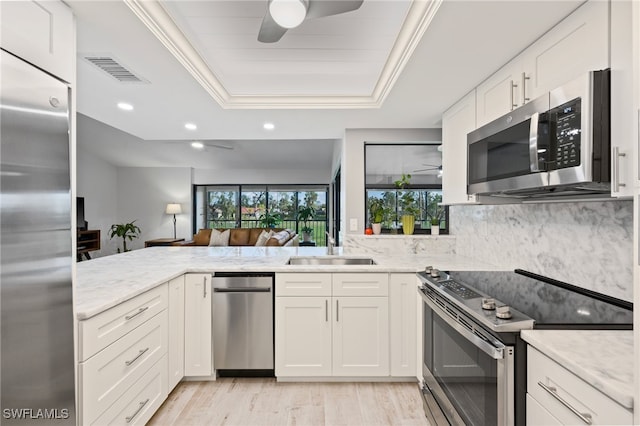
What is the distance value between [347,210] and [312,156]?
449 cm

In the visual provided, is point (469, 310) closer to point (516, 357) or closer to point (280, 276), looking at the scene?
point (516, 357)

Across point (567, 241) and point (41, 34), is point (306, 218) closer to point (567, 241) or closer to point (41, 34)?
point (567, 241)

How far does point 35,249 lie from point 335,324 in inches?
71.6

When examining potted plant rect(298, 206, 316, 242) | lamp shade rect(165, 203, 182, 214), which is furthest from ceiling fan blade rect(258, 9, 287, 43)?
lamp shade rect(165, 203, 182, 214)

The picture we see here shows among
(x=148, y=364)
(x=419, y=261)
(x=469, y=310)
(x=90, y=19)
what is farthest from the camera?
(x=419, y=261)

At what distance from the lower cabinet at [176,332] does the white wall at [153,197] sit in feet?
21.3

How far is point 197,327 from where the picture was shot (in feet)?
7.90

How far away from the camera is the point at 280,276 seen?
242cm

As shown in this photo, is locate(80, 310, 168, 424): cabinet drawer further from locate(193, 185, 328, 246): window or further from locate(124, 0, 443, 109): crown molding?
locate(193, 185, 328, 246): window

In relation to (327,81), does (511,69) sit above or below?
below

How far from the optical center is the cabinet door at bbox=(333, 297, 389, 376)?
2389 mm

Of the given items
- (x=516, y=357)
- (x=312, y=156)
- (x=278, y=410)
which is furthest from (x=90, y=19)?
(x=312, y=156)

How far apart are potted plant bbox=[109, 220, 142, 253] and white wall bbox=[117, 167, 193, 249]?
162mm

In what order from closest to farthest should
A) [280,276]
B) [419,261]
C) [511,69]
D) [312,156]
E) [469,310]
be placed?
[469,310] → [511,69] → [280,276] → [419,261] → [312,156]
